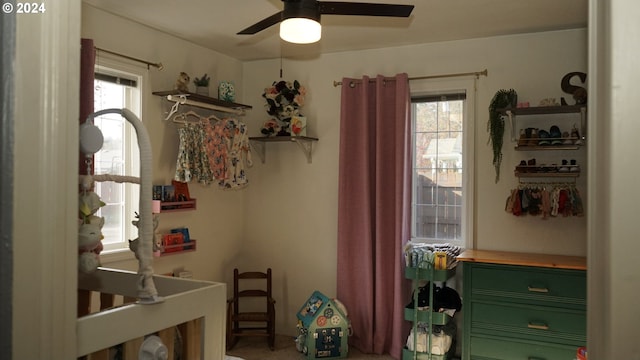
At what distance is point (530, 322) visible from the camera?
3326 millimetres

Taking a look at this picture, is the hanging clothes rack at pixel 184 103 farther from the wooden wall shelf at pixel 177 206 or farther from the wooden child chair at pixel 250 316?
the wooden child chair at pixel 250 316

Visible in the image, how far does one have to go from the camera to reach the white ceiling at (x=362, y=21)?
321 centimetres

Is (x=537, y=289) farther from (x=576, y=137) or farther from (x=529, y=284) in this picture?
(x=576, y=137)

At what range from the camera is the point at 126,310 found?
1338mm

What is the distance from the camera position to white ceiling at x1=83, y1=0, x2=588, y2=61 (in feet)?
10.5

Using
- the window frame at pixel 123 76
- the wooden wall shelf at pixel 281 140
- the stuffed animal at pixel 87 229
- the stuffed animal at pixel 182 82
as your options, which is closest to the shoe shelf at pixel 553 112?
the wooden wall shelf at pixel 281 140

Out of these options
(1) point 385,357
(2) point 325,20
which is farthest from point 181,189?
(1) point 385,357

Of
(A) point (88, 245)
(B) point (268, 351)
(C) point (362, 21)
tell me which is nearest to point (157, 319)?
(A) point (88, 245)

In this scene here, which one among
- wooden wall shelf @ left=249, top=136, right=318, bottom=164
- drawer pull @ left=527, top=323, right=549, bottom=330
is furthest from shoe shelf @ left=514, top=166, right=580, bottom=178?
wooden wall shelf @ left=249, top=136, right=318, bottom=164

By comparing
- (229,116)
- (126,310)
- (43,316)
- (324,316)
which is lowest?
(324,316)

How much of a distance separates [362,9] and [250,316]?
9.11ft

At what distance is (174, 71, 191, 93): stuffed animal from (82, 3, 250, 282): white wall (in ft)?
0.48

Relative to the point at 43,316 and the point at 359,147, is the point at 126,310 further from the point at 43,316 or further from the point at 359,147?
the point at 359,147

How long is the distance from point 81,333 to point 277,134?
3366 millimetres
